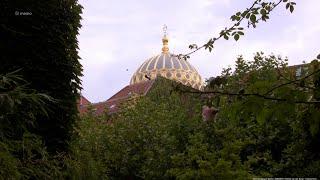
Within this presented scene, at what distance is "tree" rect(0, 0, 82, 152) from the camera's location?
40.6 feet

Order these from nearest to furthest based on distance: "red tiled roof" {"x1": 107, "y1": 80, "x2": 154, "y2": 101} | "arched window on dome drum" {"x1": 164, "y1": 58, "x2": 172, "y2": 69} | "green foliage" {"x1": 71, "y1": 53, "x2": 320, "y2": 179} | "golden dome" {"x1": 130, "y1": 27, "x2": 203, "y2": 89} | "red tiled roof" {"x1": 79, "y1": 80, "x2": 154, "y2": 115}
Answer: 1. "green foliage" {"x1": 71, "y1": 53, "x2": 320, "y2": 179}
2. "red tiled roof" {"x1": 79, "y1": 80, "x2": 154, "y2": 115}
3. "red tiled roof" {"x1": 107, "y1": 80, "x2": 154, "y2": 101}
4. "golden dome" {"x1": 130, "y1": 27, "x2": 203, "y2": 89}
5. "arched window on dome drum" {"x1": 164, "y1": 58, "x2": 172, "y2": 69}

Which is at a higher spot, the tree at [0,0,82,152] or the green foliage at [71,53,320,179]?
the tree at [0,0,82,152]

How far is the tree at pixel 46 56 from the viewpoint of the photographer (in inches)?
487

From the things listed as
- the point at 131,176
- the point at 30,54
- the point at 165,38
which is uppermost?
the point at 165,38

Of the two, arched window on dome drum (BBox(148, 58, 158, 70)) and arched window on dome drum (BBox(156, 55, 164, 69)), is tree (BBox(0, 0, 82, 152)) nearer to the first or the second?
arched window on dome drum (BBox(156, 55, 164, 69))

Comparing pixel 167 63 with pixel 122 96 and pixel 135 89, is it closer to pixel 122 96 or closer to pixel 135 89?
pixel 122 96

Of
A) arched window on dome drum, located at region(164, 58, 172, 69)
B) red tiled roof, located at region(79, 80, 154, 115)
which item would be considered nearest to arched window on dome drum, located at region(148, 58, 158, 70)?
arched window on dome drum, located at region(164, 58, 172, 69)

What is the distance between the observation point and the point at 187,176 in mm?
14836

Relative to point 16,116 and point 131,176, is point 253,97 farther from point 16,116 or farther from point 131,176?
point 131,176

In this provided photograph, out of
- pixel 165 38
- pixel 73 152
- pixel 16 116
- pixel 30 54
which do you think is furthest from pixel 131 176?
pixel 165 38

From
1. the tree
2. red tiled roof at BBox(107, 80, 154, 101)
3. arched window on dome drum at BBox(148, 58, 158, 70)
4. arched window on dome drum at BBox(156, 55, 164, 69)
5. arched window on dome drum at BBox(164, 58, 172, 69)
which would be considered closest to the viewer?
the tree

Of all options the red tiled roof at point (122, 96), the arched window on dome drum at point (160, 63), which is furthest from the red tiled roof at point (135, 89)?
the arched window on dome drum at point (160, 63)

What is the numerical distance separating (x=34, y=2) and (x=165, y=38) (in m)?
52.8

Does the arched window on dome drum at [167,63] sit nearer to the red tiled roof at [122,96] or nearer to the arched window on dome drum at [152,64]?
the arched window on dome drum at [152,64]
